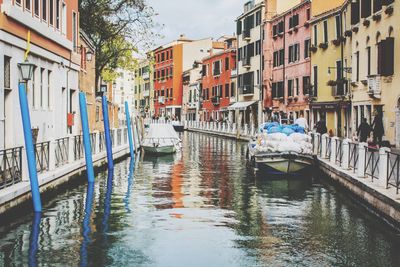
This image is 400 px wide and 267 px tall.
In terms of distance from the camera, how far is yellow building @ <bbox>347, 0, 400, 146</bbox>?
28.2 m

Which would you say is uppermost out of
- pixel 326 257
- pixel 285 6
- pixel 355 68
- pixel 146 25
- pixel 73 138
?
pixel 285 6

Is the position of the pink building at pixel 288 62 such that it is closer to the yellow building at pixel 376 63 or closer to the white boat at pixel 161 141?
the yellow building at pixel 376 63

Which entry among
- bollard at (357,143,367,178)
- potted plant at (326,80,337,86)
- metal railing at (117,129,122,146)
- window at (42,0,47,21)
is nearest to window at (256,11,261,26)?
potted plant at (326,80,337,86)

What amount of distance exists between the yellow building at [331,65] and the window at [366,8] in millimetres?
4863

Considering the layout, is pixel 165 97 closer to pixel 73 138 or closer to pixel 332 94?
pixel 332 94

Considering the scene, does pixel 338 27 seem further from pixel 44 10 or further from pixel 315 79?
pixel 44 10

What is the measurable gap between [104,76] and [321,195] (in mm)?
36878

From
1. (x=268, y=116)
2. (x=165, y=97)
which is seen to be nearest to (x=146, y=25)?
(x=268, y=116)

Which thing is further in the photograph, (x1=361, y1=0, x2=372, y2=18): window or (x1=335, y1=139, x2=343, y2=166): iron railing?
(x1=361, y1=0, x2=372, y2=18): window

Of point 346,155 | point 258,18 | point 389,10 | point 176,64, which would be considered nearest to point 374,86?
point 389,10

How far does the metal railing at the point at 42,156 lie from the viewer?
17.0m

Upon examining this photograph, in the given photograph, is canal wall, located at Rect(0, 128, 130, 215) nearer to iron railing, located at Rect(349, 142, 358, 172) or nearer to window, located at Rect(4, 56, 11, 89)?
window, located at Rect(4, 56, 11, 89)

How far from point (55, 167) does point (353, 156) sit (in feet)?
27.6

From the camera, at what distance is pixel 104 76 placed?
177 feet
